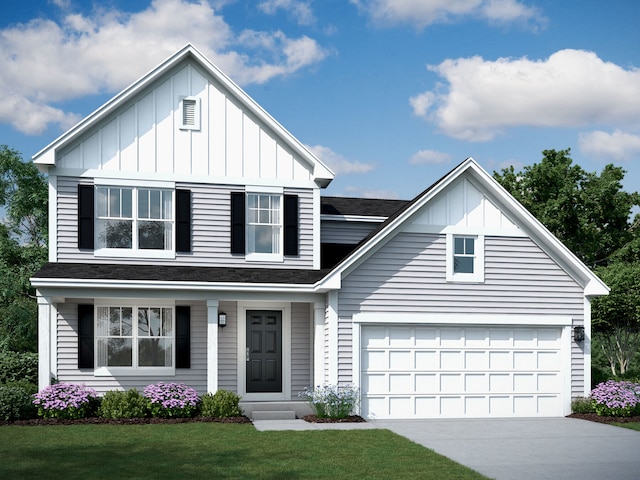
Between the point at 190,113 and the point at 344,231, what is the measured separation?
18.2ft

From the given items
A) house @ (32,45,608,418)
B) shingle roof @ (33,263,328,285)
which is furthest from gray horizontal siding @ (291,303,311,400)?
shingle roof @ (33,263,328,285)

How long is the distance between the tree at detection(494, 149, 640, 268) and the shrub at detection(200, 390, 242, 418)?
22390 mm

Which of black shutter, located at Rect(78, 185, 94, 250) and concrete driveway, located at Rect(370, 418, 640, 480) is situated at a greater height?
black shutter, located at Rect(78, 185, 94, 250)

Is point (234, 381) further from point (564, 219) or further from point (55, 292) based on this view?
point (564, 219)

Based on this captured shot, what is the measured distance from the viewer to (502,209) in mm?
19766

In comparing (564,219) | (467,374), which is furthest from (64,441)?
(564,219)

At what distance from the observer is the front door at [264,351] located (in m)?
19.9

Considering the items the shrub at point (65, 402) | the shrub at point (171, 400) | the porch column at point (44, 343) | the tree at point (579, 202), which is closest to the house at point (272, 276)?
the porch column at point (44, 343)

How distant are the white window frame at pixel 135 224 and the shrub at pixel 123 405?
3.45 meters

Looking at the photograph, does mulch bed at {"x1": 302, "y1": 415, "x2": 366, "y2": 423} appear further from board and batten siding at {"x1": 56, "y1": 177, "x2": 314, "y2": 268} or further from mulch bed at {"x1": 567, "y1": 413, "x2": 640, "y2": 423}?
mulch bed at {"x1": 567, "y1": 413, "x2": 640, "y2": 423}

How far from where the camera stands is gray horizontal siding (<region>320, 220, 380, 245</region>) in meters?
22.1

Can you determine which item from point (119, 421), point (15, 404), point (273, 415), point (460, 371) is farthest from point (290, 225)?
point (15, 404)

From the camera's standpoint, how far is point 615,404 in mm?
18609

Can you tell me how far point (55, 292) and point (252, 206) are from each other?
17.1 feet
